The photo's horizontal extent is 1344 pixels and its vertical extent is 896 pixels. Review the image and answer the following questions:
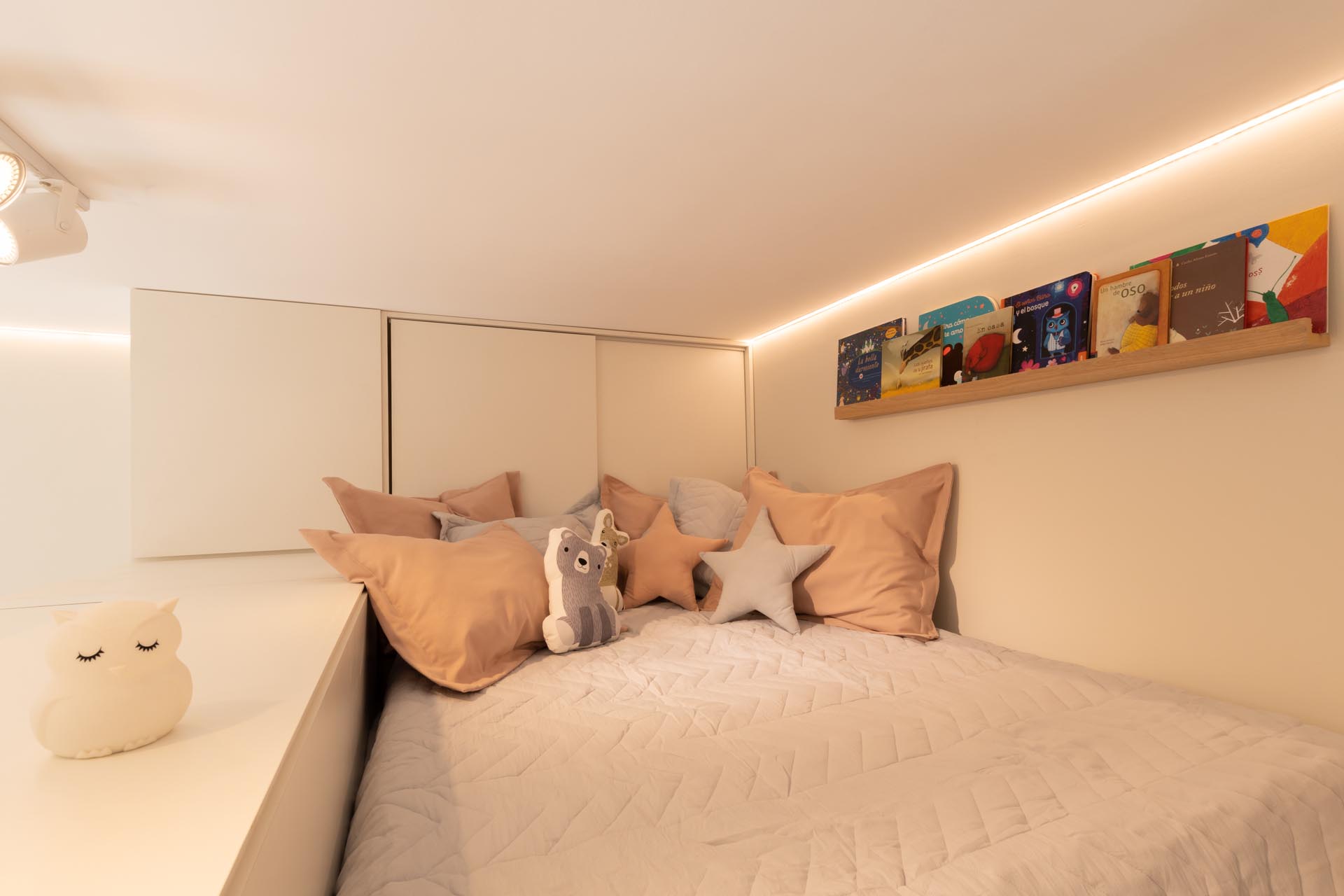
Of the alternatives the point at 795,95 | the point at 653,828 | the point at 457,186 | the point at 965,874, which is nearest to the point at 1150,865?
the point at 965,874

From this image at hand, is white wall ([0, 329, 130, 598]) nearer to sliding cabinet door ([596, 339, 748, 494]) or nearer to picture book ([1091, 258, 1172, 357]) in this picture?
sliding cabinet door ([596, 339, 748, 494])

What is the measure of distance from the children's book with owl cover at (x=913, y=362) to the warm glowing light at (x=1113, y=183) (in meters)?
0.27

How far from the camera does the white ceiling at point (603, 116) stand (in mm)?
1089

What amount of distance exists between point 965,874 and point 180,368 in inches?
116

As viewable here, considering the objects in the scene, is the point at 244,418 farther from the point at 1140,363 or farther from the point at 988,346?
the point at 1140,363

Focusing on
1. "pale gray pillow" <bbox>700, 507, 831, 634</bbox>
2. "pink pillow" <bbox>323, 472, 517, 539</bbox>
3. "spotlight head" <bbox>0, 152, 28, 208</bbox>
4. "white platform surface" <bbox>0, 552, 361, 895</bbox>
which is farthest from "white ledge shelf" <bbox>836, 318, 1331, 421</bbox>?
"spotlight head" <bbox>0, 152, 28, 208</bbox>

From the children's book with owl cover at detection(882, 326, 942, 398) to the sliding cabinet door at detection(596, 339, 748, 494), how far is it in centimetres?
111

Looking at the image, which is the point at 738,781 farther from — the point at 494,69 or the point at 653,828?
the point at 494,69

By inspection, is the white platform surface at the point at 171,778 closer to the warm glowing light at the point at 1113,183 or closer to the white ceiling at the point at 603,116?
the white ceiling at the point at 603,116

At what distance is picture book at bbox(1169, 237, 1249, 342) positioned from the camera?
4.81 ft

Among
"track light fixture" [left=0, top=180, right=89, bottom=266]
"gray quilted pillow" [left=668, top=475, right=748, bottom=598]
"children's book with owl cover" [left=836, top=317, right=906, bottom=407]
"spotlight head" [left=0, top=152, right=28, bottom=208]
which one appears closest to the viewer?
"spotlight head" [left=0, top=152, right=28, bottom=208]

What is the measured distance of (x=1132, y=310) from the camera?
1.68m

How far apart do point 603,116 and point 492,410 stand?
1.80 meters

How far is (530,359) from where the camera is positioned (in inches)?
119
